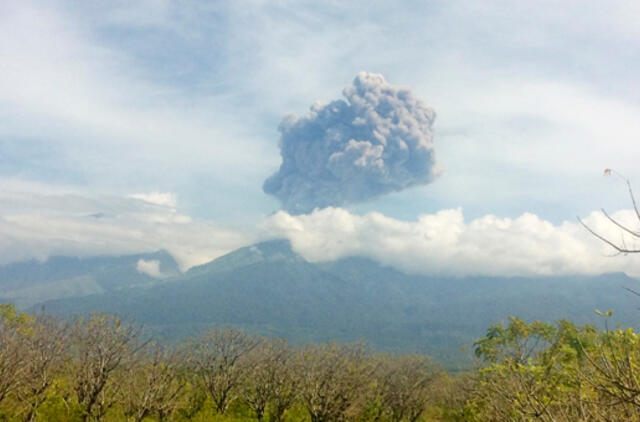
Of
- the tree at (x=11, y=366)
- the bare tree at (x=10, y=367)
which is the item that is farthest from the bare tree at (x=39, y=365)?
the bare tree at (x=10, y=367)

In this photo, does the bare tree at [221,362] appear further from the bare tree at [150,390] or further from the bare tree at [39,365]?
the bare tree at [39,365]

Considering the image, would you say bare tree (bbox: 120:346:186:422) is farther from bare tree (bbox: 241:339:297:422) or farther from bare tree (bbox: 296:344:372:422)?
bare tree (bbox: 296:344:372:422)

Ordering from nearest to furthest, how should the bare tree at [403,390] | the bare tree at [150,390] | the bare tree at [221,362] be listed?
the bare tree at [150,390]
the bare tree at [221,362]
the bare tree at [403,390]

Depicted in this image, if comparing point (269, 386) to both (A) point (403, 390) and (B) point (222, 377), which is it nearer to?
(B) point (222, 377)

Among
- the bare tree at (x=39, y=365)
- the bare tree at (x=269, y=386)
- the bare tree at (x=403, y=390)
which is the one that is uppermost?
the bare tree at (x=39, y=365)

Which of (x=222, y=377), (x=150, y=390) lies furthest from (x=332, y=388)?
(x=150, y=390)

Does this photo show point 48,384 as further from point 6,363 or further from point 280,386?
point 280,386

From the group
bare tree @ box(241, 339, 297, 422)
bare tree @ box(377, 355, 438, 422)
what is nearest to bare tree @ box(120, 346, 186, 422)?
bare tree @ box(241, 339, 297, 422)
